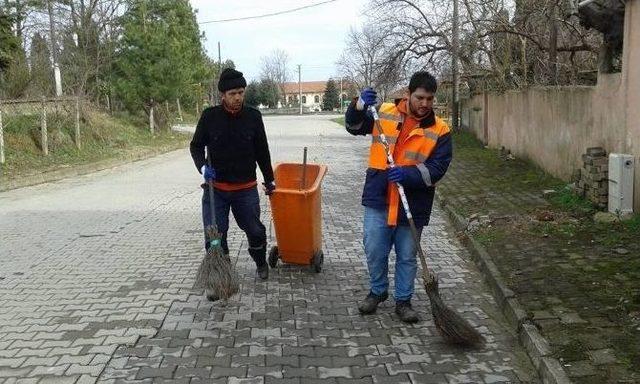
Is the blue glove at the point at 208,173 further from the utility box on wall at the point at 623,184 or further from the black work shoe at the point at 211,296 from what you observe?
the utility box on wall at the point at 623,184

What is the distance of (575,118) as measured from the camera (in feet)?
32.6

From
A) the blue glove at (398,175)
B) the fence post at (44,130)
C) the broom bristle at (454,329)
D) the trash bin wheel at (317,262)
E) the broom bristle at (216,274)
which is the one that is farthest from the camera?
the fence post at (44,130)

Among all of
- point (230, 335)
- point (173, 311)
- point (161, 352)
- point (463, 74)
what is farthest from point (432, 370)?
point (463, 74)

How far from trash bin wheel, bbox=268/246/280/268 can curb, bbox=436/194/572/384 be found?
2.05 m

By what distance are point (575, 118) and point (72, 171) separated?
1132 centimetres

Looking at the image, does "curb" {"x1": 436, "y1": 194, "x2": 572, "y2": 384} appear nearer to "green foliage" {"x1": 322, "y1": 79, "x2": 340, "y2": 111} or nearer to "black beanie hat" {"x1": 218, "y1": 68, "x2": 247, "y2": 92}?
"black beanie hat" {"x1": 218, "y1": 68, "x2": 247, "y2": 92}

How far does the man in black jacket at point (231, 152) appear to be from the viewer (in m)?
5.29

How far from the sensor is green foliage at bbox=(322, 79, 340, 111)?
3413 inches

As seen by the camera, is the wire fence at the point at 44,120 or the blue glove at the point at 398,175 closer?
the blue glove at the point at 398,175

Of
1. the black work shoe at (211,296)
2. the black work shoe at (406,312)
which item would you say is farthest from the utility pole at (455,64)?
the black work shoe at (211,296)

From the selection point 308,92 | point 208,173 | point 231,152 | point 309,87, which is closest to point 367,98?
point 231,152

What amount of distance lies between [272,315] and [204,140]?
1623 mm

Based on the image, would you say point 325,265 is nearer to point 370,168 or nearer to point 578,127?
point 370,168

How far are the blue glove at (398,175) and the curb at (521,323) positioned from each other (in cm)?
134
